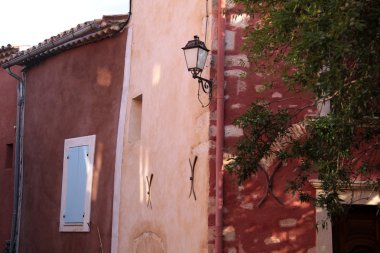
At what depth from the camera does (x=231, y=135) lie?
784 cm

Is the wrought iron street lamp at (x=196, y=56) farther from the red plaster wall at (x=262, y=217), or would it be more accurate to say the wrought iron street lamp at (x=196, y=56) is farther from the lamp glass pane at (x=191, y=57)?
the red plaster wall at (x=262, y=217)

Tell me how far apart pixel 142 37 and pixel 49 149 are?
342 cm

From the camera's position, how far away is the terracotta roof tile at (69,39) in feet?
35.1

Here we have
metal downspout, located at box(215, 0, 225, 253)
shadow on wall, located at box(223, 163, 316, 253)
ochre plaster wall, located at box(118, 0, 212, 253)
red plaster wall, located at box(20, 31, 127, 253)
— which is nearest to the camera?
metal downspout, located at box(215, 0, 225, 253)

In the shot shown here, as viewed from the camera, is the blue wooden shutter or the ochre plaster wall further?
the blue wooden shutter

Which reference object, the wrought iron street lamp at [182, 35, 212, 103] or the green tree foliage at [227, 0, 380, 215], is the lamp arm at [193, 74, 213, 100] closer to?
the wrought iron street lamp at [182, 35, 212, 103]

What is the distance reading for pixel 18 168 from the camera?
519 inches

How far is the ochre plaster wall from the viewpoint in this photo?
8.10 metres

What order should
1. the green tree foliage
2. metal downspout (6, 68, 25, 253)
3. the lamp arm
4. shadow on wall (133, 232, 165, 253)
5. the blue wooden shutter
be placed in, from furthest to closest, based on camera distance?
metal downspout (6, 68, 25, 253) < the blue wooden shutter < shadow on wall (133, 232, 165, 253) < the lamp arm < the green tree foliage

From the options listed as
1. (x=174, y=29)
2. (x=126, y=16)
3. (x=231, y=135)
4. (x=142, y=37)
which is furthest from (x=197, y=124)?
(x=126, y=16)

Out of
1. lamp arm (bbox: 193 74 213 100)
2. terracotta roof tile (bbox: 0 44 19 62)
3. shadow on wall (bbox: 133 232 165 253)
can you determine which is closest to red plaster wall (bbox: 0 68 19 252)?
terracotta roof tile (bbox: 0 44 19 62)

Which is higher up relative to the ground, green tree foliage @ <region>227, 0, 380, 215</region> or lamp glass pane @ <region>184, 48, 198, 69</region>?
lamp glass pane @ <region>184, 48, 198, 69</region>

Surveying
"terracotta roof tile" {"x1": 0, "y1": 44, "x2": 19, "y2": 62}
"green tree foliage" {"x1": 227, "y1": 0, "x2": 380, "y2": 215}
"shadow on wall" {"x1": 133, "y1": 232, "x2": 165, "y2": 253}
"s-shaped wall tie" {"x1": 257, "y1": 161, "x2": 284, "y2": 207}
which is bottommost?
"shadow on wall" {"x1": 133, "y1": 232, "x2": 165, "y2": 253}

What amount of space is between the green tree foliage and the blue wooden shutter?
17.1 feet
